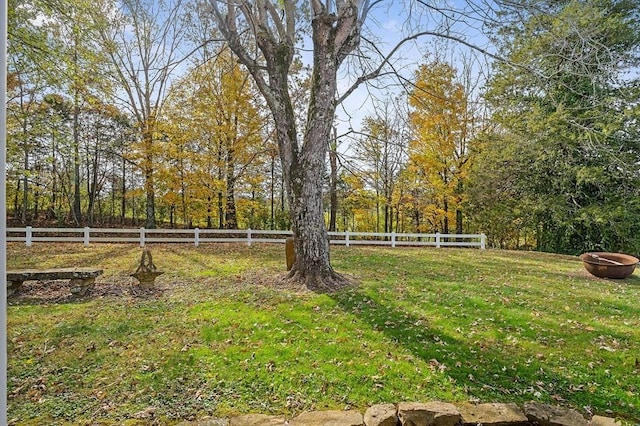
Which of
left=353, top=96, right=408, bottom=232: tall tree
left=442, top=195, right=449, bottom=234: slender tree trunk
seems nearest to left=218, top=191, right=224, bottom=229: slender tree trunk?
left=353, top=96, right=408, bottom=232: tall tree

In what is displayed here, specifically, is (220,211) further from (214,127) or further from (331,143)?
(331,143)

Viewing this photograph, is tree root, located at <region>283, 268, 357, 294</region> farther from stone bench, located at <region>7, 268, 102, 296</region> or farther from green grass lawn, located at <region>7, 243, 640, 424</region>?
stone bench, located at <region>7, 268, 102, 296</region>

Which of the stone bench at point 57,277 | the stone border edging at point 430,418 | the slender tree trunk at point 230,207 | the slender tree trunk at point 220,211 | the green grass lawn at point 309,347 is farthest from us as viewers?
the slender tree trunk at point 220,211

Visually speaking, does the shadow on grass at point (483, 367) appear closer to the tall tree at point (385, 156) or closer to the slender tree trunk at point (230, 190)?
the slender tree trunk at point (230, 190)

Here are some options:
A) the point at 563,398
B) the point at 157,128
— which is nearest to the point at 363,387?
the point at 563,398

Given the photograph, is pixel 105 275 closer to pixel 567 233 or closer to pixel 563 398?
pixel 563 398

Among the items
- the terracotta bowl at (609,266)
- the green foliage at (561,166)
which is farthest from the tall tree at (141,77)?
the terracotta bowl at (609,266)

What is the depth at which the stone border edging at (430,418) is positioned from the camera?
2396mm

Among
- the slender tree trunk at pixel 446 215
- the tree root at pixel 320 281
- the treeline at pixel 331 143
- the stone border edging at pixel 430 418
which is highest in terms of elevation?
the treeline at pixel 331 143

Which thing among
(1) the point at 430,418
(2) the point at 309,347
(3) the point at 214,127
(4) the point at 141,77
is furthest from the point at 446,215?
(4) the point at 141,77

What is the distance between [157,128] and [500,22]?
1085 centimetres

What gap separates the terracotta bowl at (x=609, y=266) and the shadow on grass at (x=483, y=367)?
551 cm

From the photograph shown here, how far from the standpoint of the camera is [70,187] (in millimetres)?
16750

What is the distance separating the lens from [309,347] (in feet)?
12.0
